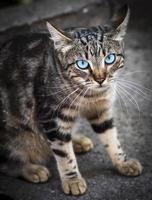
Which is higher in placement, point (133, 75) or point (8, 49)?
point (8, 49)

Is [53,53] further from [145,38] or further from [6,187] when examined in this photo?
[145,38]

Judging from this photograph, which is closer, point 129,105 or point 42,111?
point 42,111

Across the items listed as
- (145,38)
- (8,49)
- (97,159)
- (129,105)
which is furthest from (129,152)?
(145,38)

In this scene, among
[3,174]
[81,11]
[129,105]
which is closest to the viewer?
[3,174]

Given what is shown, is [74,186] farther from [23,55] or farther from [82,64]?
[23,55]

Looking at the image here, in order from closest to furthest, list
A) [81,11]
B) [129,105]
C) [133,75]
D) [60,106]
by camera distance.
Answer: [60,106] → [129,105] → [133,75] → [81,11]

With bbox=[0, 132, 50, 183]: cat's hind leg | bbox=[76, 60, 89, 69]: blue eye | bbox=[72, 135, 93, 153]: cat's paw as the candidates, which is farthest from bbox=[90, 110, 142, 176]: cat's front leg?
bbox=[76, 60, 89, 69]: blue eye

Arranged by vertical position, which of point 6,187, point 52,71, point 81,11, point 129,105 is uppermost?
point 81,11

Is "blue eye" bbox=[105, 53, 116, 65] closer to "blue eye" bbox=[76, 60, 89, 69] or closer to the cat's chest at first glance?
"blue eye" bbox=[76, 60, 89, 69]
